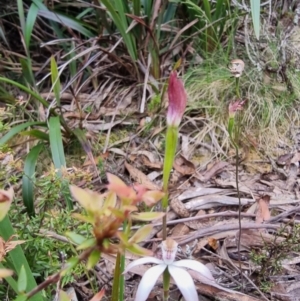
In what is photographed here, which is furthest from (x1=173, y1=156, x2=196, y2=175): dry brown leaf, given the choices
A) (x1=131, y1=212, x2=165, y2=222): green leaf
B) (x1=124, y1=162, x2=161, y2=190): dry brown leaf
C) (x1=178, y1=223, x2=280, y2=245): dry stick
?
(x1=131, y1=212, x2=165, y2=222): green leaf

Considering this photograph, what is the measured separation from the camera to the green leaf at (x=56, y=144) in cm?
138

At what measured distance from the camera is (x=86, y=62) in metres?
1.80

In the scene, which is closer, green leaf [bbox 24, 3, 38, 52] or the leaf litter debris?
the leaf litter debris

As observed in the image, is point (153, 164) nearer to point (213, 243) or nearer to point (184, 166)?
point (184, 166)

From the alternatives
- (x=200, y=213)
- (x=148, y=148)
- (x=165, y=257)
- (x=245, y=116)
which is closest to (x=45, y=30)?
(x=148, y=148)

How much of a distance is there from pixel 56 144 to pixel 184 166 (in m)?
0.40

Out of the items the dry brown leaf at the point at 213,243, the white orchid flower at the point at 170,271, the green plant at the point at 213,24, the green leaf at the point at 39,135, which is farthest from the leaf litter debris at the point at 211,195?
the green plant at the point at 213,24

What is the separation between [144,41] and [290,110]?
0.60m

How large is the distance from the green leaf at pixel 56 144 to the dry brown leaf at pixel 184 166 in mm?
366

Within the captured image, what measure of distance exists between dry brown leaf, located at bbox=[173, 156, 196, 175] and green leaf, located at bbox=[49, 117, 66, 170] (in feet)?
1.20

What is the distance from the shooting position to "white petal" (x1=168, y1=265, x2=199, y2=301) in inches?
25.0

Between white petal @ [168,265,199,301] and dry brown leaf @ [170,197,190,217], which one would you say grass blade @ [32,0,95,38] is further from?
white petal @ [168,265,199,301]

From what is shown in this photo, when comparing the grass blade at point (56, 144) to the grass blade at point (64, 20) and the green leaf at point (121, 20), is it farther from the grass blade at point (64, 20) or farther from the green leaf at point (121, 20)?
the grass blade at point (64, 20)

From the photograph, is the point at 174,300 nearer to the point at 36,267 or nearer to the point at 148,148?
the point at 36,267
